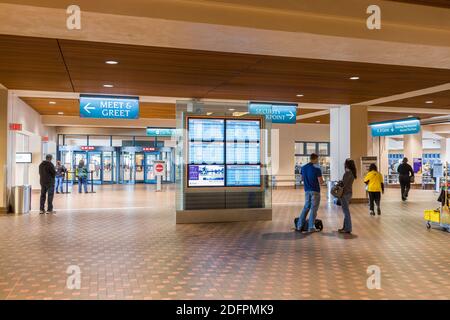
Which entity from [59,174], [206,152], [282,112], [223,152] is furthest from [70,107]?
[223,152]

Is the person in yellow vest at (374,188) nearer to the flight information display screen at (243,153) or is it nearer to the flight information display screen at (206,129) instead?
the flight information display screen at (243,153)

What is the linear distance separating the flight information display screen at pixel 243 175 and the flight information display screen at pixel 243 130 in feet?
2.19

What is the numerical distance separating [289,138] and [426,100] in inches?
367

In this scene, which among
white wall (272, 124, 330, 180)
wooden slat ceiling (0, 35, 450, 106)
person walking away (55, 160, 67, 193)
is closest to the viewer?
wooden slat ceiling (0, 35, 450, 106)

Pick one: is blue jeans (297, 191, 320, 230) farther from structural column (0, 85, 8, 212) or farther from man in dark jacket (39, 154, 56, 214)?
structural column (0, 85, 8, 212)

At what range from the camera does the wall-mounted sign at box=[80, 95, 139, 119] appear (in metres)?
12.2

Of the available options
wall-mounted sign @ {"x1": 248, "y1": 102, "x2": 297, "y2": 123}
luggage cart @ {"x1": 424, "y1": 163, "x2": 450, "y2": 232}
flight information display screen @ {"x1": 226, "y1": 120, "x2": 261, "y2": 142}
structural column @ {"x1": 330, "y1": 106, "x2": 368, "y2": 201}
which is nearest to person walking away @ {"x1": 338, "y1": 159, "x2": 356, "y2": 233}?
luggage cart @ {"x1": 424, "y1": 163, "x2": 450, "y2": 232}

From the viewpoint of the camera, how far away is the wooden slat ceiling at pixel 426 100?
12.7m

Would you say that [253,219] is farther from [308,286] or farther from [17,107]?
[17,107]

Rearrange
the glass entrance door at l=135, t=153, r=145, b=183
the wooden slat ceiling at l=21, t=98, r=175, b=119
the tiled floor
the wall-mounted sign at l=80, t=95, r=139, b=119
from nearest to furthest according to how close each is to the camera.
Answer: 1. the tiled floor
2. the wall-mounted sign at l=80, t=95, r=139, b=119
3. the wooden slat ceiling at l=21, t=98, r=175, b=119
4. the glass entrance door at l=135, t=153, r=145, b=183

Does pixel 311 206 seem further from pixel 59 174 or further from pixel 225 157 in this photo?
pixel 59 174

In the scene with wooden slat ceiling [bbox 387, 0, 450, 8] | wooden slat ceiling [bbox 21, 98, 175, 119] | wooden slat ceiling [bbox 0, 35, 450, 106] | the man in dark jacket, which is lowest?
the man in dark jacket

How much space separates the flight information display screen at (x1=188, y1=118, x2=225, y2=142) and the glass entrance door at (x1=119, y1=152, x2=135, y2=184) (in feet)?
56.3

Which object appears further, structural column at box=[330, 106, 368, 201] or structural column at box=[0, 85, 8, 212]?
structural column at box=[330, 106, 368, 201]
